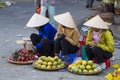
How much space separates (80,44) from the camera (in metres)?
7.67

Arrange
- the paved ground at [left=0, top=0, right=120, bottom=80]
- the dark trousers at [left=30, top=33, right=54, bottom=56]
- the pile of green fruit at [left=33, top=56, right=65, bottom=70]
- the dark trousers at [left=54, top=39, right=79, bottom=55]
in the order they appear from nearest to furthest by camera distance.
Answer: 1. the paved ground at [left=0, top=0, right=120, bottom=80]
2. the pile of green fruit at [left=33, top=56, right=65, bottom=70]
3. the dark trousers at [left=54, top=39, right=79, bottom=55]
4. the dark trousers at [left=30, top=33, right=54, bottom=56]

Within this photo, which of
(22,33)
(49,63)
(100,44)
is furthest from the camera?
(22,33)

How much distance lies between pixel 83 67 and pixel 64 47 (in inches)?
22.8

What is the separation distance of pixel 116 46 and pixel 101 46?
6.62 ft

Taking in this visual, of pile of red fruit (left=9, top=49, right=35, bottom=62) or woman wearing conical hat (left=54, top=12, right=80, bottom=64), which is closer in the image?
woman wearing conical hat (left=54, top=12, right=80, bottom=64)

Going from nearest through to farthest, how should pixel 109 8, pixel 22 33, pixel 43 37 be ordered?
pixel 43 37 → pixel 22 33 → pixel 109 8

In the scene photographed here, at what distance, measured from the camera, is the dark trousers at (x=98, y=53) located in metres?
7.12

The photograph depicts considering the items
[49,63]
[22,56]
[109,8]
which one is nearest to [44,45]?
[22,56]

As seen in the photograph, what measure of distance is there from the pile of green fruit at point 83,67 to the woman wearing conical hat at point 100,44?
22 cm

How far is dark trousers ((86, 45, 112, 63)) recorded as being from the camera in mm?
7125

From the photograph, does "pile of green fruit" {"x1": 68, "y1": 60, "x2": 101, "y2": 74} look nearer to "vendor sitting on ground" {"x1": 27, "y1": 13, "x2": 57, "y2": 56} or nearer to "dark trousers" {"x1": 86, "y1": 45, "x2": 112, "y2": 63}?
"dark trousers" {"x1": 86, "y1": 45, "x2": 112, "y2": 63}

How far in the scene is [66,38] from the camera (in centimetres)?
731

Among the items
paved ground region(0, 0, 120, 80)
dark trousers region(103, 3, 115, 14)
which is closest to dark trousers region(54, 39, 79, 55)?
paved ground region(0, 0, 120, 80)

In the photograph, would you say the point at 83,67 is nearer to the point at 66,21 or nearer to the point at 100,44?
the point at 100,44
